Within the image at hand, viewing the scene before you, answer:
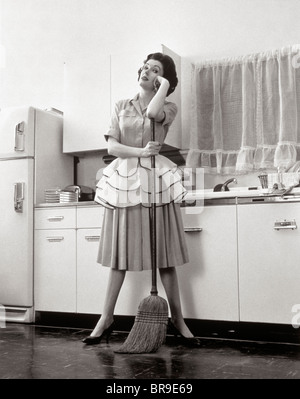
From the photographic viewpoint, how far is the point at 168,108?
9.80 feet

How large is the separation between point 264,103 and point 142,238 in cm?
141

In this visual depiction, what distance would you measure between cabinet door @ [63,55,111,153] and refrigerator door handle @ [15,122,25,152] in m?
0.34

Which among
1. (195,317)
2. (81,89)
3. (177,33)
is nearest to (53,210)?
(81,89)

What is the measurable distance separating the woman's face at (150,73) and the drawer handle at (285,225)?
1.04 meters

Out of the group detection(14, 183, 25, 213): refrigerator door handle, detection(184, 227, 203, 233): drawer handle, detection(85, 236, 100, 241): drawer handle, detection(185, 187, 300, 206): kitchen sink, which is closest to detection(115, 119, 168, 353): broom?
detection(184, 227, 203, 233): drawer handle

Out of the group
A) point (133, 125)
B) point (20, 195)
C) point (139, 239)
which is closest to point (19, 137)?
point (20, 195)

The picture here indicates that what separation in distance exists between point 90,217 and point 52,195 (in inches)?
15.9

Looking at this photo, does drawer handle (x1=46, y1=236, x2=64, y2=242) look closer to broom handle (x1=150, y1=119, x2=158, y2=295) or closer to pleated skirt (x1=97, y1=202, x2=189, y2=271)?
pleated skirt (x1=97, y1=202, x2=189, y2=271)

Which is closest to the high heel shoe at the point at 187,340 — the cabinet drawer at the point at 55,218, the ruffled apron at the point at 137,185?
the ruffled apron at the point at 137,185

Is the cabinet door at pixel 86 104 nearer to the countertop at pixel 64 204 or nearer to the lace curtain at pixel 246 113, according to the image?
the countertop at pixel 64 204

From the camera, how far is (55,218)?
3.62 metres

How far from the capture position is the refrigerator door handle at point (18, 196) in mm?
3729

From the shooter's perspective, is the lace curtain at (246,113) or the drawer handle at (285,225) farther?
the lace curtain at (246,113)

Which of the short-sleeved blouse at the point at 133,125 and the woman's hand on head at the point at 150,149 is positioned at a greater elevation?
the short-sleeved blouse at the point at 133,125
